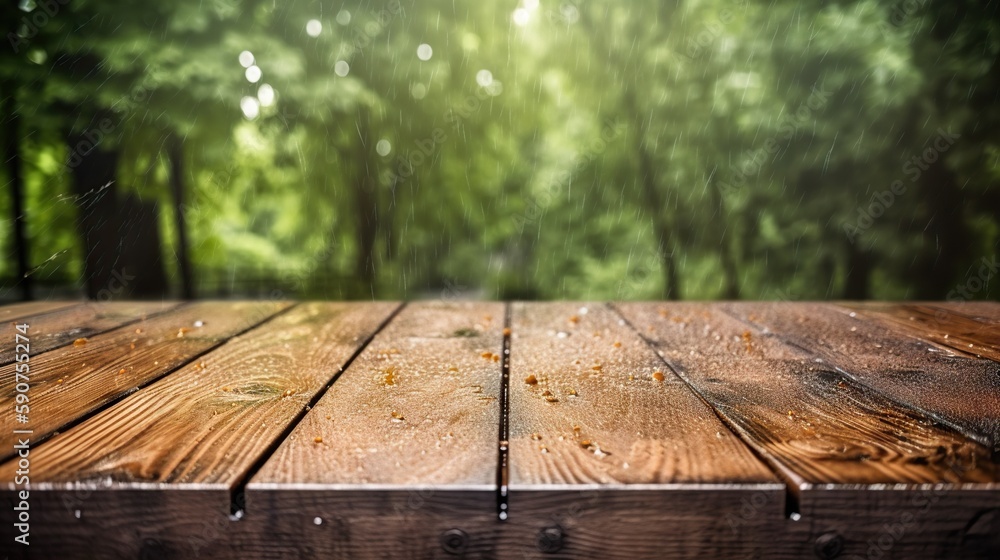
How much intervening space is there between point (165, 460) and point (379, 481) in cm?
35

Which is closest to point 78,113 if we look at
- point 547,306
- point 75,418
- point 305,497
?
point 547,306

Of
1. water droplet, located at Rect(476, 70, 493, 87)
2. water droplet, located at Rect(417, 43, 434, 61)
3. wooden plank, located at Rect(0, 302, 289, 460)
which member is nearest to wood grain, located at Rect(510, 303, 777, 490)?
wooden plank, located at Rect(0, 302, 289, 460)

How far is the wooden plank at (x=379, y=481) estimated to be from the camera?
84 centimetres

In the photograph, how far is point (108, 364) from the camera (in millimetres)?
1521

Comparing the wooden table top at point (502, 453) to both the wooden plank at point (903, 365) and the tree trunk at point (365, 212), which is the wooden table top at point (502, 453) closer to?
the wooden plank at point (903, 365)

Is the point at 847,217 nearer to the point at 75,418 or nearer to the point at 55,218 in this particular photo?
the point at 75,418

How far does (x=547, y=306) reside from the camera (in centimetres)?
253

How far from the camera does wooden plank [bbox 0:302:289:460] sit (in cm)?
115

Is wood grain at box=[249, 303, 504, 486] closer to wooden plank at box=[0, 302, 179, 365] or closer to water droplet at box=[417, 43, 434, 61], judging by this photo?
wooden plank at box=[0, 302, 179, 365]

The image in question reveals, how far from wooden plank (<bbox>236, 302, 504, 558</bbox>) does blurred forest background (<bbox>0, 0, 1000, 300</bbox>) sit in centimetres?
335

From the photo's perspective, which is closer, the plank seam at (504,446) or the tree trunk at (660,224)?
the plank seam at (504,446)

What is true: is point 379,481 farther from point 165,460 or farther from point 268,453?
point 165,460

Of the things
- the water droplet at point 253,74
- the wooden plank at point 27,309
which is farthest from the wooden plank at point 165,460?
the water droplet at point 253,74

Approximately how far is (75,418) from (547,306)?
1708 mm
